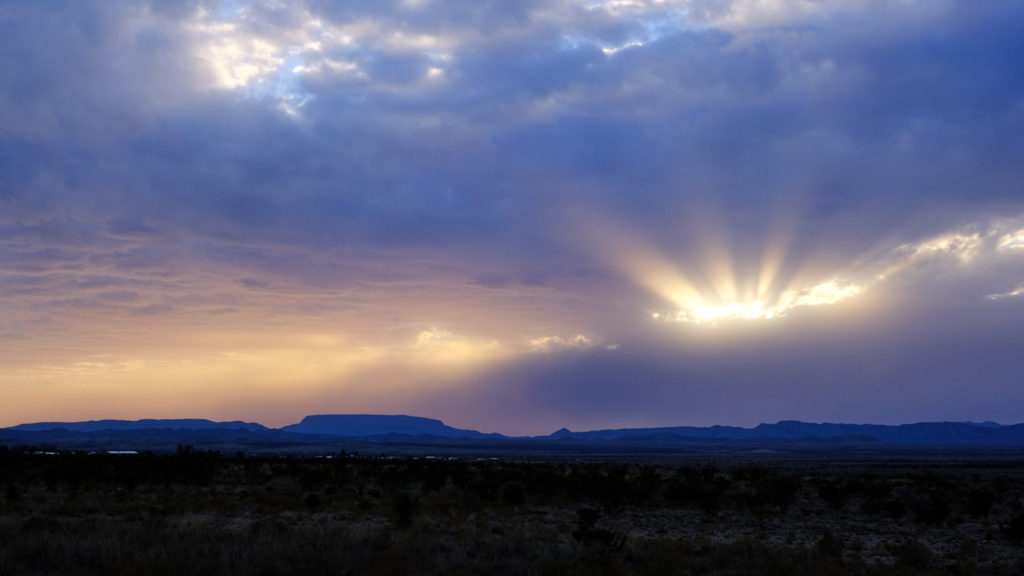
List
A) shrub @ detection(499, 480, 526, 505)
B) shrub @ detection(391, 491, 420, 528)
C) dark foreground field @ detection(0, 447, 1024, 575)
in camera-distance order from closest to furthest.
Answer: dark foreground field @ detection(0, 447, 1024, 575) → shrub @ detection(391, 491, 420, 528) → shrub @ detection(499, 480, 526, 505)

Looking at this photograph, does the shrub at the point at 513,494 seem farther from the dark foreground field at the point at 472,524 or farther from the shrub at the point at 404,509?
the shrub at the point at 404,509

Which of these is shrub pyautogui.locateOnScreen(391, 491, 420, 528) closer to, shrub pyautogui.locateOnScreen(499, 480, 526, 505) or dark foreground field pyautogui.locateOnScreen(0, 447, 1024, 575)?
dark foreground field pyautogui.locateOnScreen(0, 447, 1024, 575)

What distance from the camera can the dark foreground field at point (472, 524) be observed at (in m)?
12.9

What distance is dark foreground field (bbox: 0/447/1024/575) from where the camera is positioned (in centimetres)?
1288

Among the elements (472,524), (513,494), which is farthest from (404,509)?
(513,494)

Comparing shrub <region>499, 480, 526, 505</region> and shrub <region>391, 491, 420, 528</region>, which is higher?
shrub <region>391, 491, 420, 528</region>

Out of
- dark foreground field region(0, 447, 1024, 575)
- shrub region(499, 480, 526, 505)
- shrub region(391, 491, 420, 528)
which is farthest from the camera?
shrub region(499, 480, 526, 505)

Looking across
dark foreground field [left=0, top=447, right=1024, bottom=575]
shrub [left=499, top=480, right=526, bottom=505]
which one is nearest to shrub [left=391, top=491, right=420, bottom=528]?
dark foreground field [left=0, top=447, right=1024, bottom=575]

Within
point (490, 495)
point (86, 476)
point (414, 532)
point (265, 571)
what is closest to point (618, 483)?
point (490, 495)

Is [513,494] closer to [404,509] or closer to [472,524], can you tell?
[404,509]

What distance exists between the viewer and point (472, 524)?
2088cm

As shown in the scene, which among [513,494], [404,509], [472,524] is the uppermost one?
[404,509]

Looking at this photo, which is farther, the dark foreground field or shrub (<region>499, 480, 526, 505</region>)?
shrub (<region>499, 480, 526, 505</region>)

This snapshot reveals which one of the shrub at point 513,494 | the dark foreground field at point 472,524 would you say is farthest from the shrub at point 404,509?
the shrub at point 513,494
